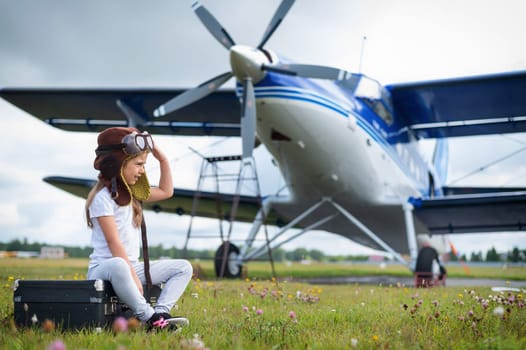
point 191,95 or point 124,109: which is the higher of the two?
point 124,109

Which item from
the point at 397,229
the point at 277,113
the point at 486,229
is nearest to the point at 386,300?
the point at 277,113

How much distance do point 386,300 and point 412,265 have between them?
19.9 ft

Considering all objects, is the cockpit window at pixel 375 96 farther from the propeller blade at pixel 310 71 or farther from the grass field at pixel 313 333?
the grass field at pixel 313 333

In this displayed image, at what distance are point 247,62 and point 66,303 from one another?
279 inches

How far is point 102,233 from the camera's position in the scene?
105 inches

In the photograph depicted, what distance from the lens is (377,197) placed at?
11.6 m

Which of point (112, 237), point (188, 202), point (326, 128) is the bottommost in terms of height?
point (112, 237)

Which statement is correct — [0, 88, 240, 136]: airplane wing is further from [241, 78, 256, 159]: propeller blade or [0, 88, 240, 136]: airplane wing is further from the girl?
the girl

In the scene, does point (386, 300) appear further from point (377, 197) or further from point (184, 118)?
point (184, 118)

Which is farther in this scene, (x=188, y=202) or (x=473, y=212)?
(x=188, y=202)

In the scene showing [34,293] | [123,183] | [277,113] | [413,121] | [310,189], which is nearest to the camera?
[34,293]

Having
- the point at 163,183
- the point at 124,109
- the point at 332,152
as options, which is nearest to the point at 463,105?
the point at 332,152

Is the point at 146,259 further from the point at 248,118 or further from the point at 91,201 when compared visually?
the point at 248,118

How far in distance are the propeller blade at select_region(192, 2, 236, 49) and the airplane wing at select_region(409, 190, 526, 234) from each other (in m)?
5.54
